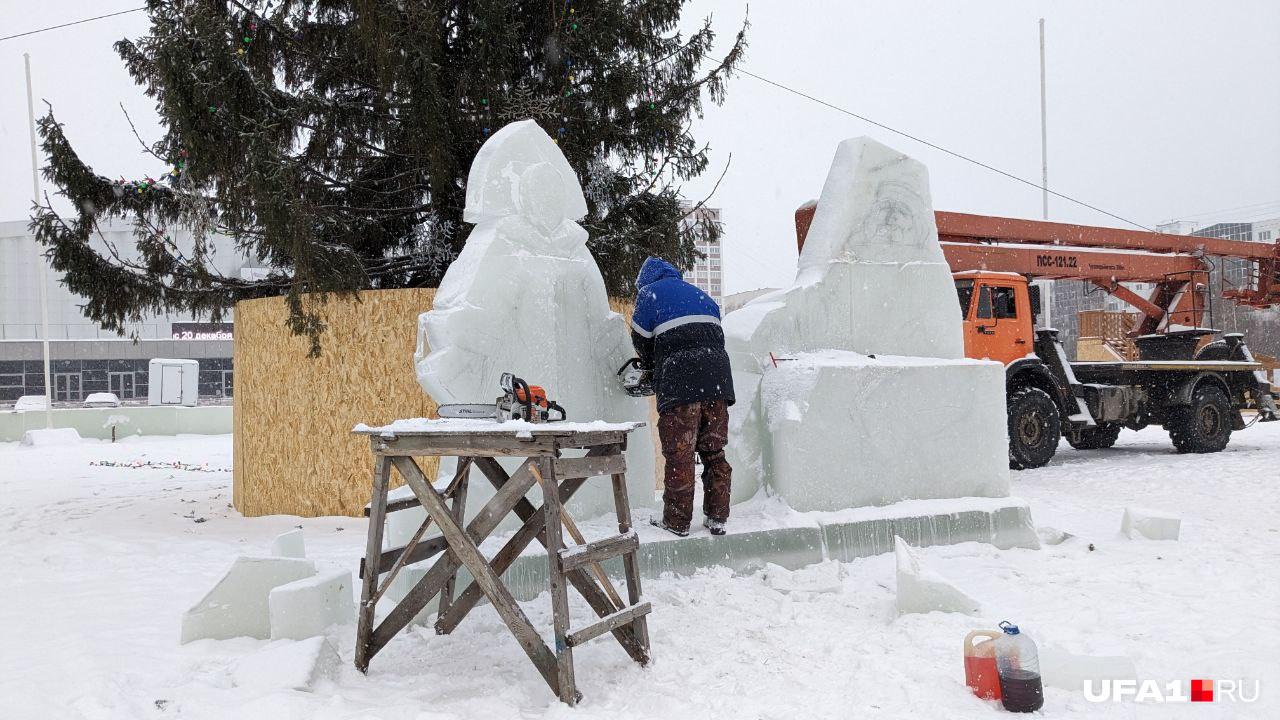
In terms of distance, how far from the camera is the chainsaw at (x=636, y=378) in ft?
15.6

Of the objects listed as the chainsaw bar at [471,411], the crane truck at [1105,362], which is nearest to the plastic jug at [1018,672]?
the chainsaw bar at [471,411]

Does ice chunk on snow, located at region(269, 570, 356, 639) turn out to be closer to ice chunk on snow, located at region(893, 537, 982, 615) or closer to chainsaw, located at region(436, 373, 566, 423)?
chainsaw, located at region(436, 373, 566, 423)

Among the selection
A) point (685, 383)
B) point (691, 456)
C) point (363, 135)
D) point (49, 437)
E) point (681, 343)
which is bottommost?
Answer: point (49, 437)

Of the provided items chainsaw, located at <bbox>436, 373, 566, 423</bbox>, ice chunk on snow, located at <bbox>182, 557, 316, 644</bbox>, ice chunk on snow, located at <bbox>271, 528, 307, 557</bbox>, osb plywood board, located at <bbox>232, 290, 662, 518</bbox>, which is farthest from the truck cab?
ice chunk on snow, located at <bbox>182, 557, 316, 644</bbox>

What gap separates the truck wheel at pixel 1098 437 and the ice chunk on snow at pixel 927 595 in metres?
9.57

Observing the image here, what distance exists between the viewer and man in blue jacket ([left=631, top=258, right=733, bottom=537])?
438 cm

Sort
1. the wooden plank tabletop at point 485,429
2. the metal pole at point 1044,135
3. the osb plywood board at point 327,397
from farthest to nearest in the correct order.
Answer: the metal pole at point 1044,135 < the osb plywood board at point 327,397 < the wooden plank tabletop at point 485,429

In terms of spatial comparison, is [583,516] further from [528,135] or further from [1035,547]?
[1035,547]

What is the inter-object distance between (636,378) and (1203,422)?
414 inches

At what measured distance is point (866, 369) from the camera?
207 inches

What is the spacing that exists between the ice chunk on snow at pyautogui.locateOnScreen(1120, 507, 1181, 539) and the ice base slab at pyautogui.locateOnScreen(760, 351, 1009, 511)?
0.94 metres

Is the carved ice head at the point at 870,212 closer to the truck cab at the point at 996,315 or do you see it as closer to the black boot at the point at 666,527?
the black boot at the point at 666,527

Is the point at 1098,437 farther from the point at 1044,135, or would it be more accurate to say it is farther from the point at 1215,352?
the point at 1044,135

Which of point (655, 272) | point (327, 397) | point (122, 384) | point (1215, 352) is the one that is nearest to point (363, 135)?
point (327, 397)
